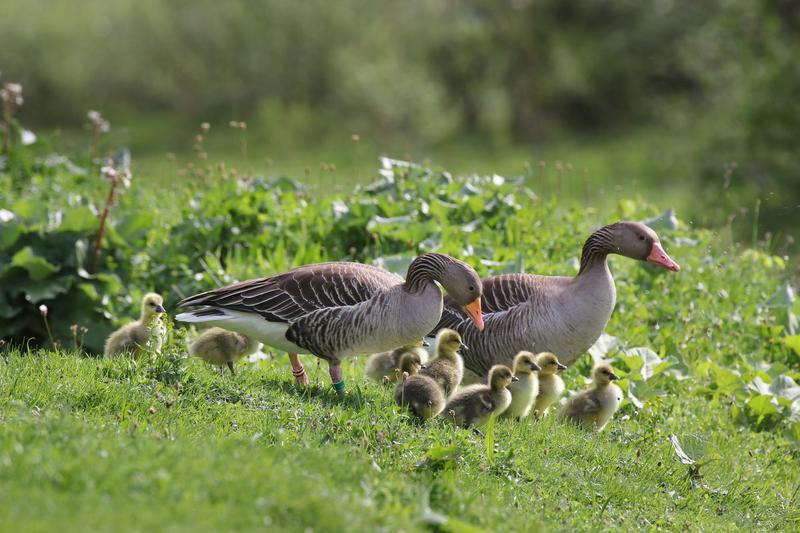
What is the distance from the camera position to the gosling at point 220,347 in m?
9.26

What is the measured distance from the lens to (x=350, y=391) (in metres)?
8.55

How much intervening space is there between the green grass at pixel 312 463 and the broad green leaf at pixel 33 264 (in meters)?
3.05

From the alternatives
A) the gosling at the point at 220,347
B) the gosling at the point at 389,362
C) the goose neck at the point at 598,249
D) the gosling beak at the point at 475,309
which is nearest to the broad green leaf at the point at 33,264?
the gosling at the point at 220,347

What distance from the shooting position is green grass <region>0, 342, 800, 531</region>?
521 centimetres

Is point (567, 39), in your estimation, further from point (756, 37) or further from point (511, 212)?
point (511, 212)

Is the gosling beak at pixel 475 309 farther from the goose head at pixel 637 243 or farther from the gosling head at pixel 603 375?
the goose head at pixel 637 243

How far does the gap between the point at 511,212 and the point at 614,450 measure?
5314 millimetres

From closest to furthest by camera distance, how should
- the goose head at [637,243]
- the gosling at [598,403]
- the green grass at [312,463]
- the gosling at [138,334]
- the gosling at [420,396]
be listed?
the green grass at [312,463] < the gosling at [420,396] < the gosling at [598,403] < the gosling at [138,334] < the goose head at [637,243]

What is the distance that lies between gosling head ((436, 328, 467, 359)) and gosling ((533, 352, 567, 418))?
2.34 ft

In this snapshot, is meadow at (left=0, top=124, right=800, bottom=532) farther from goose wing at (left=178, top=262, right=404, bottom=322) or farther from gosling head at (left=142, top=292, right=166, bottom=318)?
gosling head at (left=142, top=292, right=166, bottom=318)

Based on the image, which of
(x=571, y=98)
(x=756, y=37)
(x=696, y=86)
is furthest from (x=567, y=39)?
(x=756, y=37)

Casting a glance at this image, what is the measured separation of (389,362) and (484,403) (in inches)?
66.9

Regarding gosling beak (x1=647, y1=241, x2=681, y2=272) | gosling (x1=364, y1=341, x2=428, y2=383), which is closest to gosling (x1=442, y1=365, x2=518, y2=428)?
gosling (x1=364, y1=341, x2=428, y2=383)

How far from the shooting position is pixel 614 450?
8.02 metres
